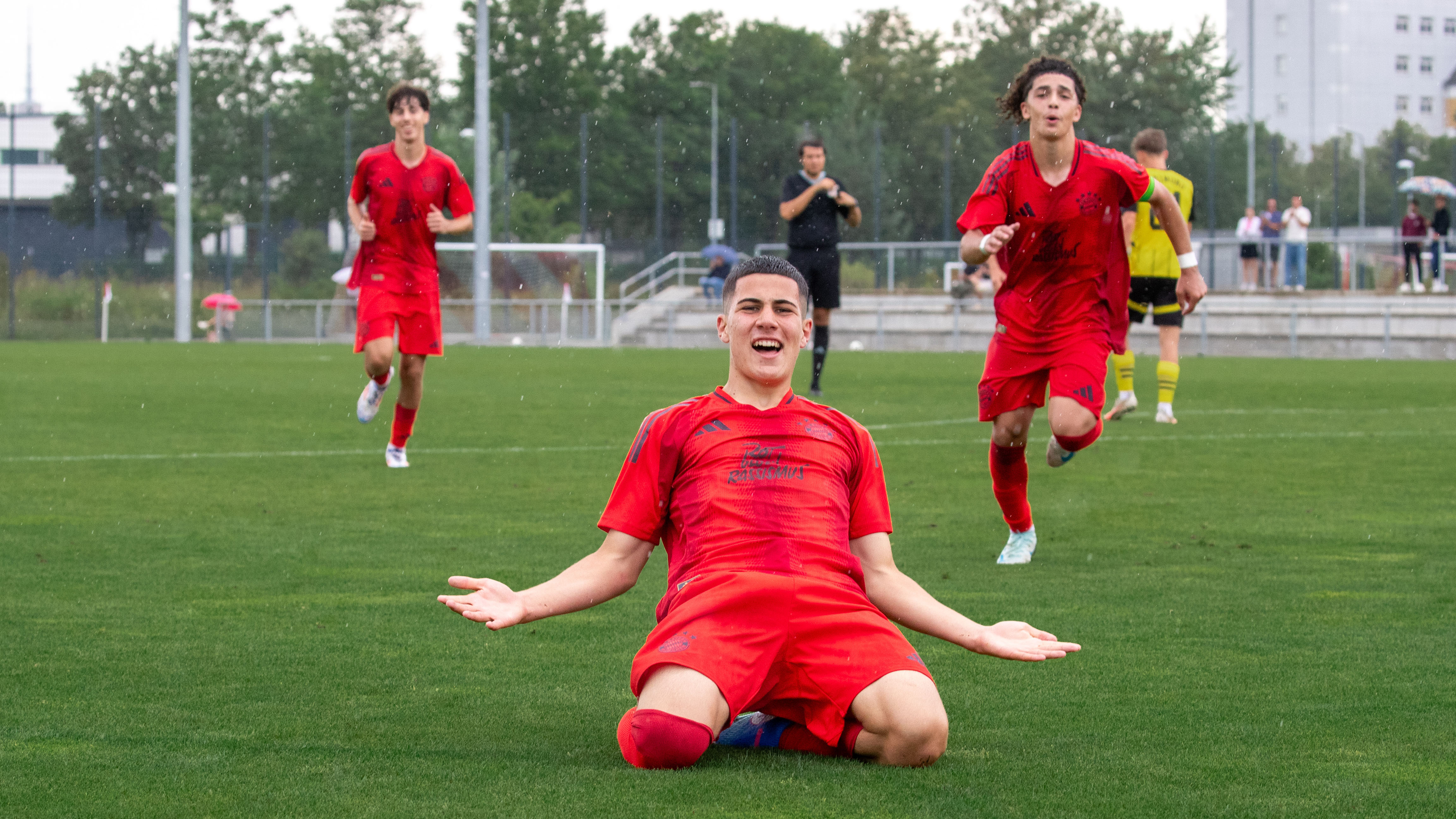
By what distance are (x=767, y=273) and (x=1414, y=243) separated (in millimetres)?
28804

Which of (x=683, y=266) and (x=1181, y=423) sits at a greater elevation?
(x=683, y=266)

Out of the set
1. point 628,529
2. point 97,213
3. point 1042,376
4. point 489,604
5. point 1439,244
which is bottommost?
point 489,604

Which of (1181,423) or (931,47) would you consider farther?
(931,47)

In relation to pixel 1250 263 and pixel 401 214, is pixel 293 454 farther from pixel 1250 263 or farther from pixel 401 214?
pixel 1250 263

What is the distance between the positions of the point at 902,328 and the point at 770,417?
1071 inches

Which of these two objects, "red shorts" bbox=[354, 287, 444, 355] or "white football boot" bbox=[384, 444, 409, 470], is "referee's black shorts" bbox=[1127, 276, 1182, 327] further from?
"white football boot" bbox=[384, 444, 409, 470]

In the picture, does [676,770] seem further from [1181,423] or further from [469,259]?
[469,259]

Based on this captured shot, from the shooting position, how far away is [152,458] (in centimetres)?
1014

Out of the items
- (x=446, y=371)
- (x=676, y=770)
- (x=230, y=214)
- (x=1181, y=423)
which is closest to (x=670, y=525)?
(x=676, y=770)

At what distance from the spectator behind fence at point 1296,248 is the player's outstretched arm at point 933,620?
28.5m

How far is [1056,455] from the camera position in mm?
7133

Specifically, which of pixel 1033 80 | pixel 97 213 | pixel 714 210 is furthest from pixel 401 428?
pixel 97 213

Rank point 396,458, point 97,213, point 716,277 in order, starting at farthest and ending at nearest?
point 97,213, point 716,277, point 396,458

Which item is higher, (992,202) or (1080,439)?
(992,202)
